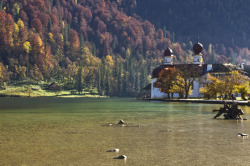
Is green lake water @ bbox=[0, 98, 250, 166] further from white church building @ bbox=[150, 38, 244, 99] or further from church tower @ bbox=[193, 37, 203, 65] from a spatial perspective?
church tower @ bbox=[193, 37, 203, 65]

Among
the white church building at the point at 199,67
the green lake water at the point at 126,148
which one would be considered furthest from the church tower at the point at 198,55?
the green lake water at the point at 126,148

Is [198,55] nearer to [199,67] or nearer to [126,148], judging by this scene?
[199,67]

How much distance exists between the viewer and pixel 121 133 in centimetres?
2405

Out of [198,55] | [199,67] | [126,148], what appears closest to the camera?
[126,148]

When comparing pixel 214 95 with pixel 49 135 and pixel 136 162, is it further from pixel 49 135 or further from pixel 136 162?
pixel 136 162

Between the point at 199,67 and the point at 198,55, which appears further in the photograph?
the point at 198,55

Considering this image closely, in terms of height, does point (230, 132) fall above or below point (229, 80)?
below

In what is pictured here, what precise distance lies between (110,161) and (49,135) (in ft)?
30.1

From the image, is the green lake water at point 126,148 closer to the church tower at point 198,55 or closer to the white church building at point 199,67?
the white church building at point 199,67

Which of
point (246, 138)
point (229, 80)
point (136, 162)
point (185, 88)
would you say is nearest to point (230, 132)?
point (246, 138)

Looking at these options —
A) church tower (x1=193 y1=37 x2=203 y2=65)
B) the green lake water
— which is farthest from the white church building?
the green lake water

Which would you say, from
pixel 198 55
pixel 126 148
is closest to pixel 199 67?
pixel 198 55

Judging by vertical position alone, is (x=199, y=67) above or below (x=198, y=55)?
below

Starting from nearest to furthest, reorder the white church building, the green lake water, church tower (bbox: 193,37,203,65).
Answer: the green lake water → the white church building → church tower (bbox: 193,37,203,65)
